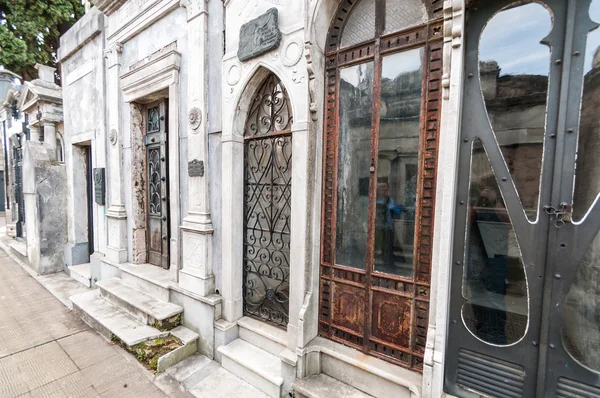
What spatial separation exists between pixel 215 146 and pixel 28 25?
12.9 meters

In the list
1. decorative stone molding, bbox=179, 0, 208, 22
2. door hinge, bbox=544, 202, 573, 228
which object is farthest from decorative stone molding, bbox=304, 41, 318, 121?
door hinge, bbox=544, 202, 573, 228

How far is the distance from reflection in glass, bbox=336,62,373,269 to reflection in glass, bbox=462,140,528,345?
900 mm

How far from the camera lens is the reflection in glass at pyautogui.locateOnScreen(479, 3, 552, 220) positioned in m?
1.89

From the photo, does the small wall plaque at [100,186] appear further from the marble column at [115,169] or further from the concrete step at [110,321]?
the concrete step at [110,321]

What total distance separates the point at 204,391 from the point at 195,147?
3.03 m

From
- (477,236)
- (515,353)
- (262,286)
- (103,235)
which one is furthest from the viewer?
(103,235)

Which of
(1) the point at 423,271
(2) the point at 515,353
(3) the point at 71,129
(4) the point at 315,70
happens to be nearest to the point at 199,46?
(4) the point at 315,70

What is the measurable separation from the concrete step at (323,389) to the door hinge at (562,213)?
215 centimetres

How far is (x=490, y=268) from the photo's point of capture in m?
2.11

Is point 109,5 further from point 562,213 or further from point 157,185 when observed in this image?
point 562,213

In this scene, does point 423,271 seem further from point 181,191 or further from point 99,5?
point 99,5

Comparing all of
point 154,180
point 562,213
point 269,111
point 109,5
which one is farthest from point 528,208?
point 109,5

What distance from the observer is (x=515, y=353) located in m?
2.00

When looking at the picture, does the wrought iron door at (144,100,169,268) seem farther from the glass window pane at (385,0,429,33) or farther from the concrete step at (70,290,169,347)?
the glass window pane at (385,0,429,33)
